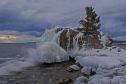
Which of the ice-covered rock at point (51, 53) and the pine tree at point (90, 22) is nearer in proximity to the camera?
the ice-covered rock at point (51, 53)

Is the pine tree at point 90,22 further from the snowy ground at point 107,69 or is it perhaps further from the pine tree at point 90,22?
the snowy ground at point 107,69

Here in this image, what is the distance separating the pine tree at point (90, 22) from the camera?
52463 mm

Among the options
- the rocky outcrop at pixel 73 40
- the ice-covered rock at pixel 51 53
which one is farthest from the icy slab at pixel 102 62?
the rocky outcrop at pixel 73 40

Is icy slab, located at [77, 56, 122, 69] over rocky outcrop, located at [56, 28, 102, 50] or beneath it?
beneath

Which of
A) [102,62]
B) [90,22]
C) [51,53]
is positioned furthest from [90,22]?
[102,62]

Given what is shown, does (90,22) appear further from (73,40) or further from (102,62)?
(102,62)

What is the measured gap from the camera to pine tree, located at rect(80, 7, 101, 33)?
5246 cm

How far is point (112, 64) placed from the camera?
3197 centimetres

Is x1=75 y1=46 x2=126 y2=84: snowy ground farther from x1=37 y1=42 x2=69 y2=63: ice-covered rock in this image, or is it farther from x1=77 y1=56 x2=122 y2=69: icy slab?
x1=37 y1=42 x2=69 y2=63: ice-covered rock

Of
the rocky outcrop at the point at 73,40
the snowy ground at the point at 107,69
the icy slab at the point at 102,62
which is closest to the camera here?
the snowy ground at the point at 107,69

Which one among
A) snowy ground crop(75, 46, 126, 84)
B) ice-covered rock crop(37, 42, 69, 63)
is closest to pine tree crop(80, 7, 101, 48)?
ice-covered rock crop(37, 42, 69, 63)

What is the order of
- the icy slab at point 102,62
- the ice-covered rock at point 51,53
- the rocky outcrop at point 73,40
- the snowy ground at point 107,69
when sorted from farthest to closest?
the rocky outcrop at point 73,40, the ice-covered rock at point 51,53, the icy slab at point 102,62, the snowy ground at point 107,69

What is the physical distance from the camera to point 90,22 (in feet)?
173

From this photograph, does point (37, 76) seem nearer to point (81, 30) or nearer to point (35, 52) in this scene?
point (35, 52)
